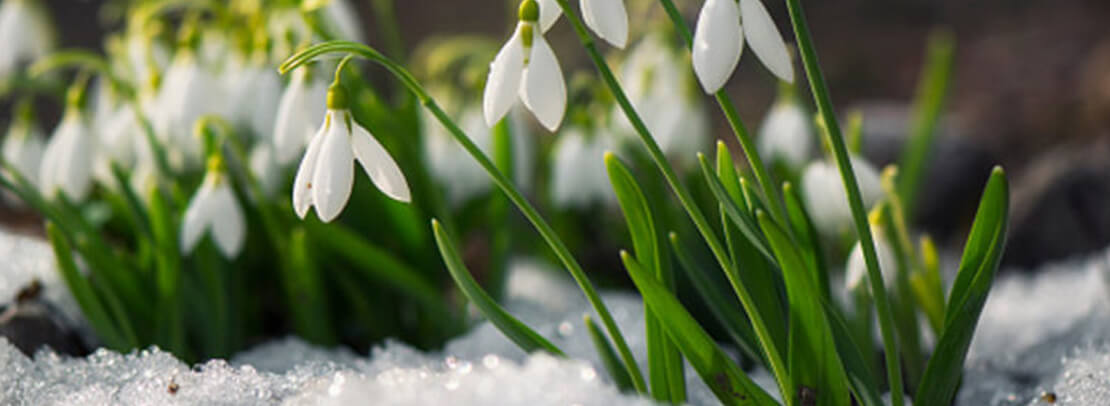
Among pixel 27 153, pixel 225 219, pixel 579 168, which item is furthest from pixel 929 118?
pixel 27 153

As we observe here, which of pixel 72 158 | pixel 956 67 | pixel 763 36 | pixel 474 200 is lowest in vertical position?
pixel 956 67

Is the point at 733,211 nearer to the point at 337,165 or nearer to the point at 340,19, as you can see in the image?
the point at 337,165

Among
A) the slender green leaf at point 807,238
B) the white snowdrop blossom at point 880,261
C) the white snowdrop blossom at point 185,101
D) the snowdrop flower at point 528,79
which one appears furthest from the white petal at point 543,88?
the white snowdrop blossom at point 185,101

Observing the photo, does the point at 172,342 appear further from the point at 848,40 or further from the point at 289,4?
the point at 848,40

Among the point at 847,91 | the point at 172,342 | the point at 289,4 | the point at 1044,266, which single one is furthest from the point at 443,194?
the point at 847,91

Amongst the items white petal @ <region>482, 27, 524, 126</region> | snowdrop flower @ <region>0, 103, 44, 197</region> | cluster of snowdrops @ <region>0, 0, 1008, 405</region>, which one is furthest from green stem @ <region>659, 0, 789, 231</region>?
snowdrop flower @ <region>0, 103, 44, 197</region>

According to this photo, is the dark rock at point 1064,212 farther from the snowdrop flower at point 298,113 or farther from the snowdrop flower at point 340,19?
the snowdrop flower at point 298,113

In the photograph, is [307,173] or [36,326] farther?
[36,326]
